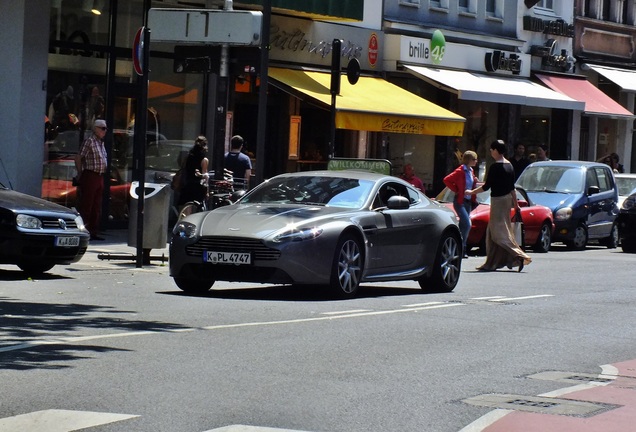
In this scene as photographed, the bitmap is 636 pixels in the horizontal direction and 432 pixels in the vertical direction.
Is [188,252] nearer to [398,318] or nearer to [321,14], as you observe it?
[398,318]

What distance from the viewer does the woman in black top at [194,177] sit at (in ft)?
72.6

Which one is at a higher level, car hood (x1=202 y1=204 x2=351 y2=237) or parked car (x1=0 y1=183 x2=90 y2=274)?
car hood (x1=202 y1=204 x2=351 y2=237)

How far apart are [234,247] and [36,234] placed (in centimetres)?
297

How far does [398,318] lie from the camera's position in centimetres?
1410

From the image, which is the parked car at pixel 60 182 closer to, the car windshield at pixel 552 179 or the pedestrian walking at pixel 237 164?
the pedestrian walking at pixel 237 164

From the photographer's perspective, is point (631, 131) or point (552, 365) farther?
point (631, 131)

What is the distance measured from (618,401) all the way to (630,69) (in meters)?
40.6

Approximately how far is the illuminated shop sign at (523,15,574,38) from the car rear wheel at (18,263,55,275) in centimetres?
2725

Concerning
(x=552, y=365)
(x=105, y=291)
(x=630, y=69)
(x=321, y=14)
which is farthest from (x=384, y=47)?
(x=552, y=365)

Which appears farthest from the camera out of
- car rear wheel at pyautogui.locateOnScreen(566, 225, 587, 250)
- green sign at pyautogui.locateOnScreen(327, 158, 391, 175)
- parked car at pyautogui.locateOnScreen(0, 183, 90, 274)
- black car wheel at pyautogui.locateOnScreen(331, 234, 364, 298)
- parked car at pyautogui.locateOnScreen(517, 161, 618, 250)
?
car rear wheel at pyautogui.locateOnScreen(566, 225, 587, 250)

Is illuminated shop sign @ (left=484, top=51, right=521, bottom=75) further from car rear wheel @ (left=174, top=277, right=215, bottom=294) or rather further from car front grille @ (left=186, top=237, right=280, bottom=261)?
car front grille @ (left=186, top=237, right=280, bottom=261)

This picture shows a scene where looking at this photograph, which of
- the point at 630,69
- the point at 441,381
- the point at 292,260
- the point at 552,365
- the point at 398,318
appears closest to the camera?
the point at 441,381

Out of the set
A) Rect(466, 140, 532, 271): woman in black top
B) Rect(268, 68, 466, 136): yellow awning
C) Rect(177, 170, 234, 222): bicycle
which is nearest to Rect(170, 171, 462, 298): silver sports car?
Rect(466, 140, 532, 271): woman in black top

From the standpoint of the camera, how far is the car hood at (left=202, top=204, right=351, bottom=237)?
50.4 feet
